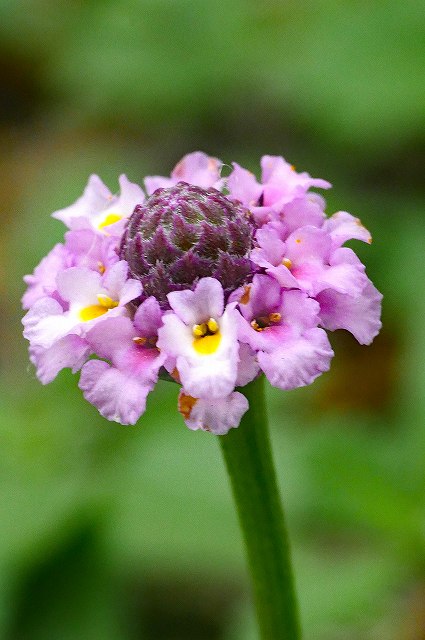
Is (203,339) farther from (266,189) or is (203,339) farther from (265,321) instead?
(266,189)

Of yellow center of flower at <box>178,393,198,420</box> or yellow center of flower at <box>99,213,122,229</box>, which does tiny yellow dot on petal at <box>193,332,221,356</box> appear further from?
yellow center of flower at <box>99,213,122,229</box>

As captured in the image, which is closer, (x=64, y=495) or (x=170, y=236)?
(x=170, y=236)

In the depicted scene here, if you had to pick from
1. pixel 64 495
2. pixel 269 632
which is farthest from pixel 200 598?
pixel 269 632

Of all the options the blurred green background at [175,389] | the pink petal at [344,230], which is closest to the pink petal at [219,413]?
the pink petal at [344,230]

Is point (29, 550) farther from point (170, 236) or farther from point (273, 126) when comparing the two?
point (273, 126)

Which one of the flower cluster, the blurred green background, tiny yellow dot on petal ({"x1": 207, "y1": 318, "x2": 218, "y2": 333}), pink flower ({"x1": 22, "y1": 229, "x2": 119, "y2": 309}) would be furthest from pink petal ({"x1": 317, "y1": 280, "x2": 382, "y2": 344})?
the blurred green background

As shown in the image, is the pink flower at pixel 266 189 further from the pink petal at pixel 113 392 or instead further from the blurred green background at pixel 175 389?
the blurred green background at pixel 175 389

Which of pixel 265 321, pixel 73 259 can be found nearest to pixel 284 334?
pixel 265 321
